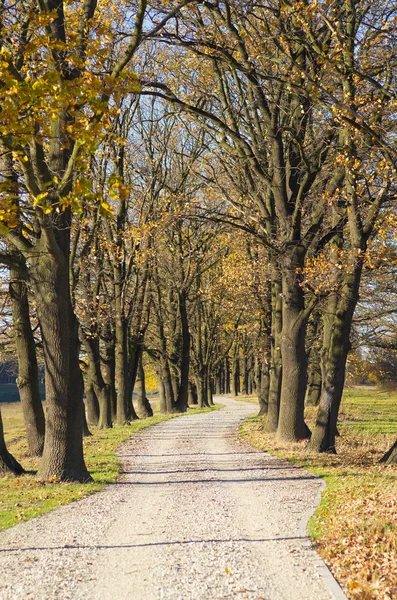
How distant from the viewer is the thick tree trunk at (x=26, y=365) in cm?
1611

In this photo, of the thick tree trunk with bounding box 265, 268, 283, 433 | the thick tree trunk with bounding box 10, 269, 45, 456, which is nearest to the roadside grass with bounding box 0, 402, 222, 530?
the thick tree trunk with bounding box 10, 269, 45, 456

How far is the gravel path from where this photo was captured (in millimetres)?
6035

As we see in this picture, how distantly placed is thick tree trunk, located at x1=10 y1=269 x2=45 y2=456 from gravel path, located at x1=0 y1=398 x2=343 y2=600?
411 cm

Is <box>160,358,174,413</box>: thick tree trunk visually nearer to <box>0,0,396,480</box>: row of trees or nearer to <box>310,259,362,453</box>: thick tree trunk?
<box>0,0,396,480</box>: row of trees

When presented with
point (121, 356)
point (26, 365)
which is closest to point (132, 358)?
point (121, 356)

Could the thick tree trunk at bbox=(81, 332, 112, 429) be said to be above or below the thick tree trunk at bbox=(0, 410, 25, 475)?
above

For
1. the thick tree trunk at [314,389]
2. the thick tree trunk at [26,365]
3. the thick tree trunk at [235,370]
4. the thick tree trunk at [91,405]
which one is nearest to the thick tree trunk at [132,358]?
the thick tree trunk at [91,405]

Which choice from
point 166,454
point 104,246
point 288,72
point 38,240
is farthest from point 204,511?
point 104,246

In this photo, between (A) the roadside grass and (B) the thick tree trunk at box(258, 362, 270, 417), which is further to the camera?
(B) the thick tree trunk at box(258, 362, 270, 417)

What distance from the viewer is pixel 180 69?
66.6ft

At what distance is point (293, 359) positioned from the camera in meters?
18.1

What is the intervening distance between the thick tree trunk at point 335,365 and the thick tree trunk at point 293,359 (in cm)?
162

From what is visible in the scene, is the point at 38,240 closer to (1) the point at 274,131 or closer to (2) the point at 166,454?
(2) the point at 166,454

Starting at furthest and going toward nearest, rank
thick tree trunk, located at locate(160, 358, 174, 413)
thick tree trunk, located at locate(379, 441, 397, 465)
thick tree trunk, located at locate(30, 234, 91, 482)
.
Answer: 1. thick tree trunk, located at locate(160, 358, 174, 413)
2. thick tree trunk, located at locate(379, 441, 397, 465)
3. thick tree trunk, located at locate(30, 234, 91, 482)
